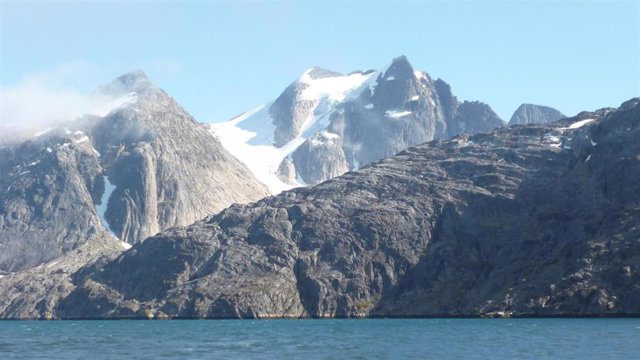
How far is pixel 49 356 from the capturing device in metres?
136

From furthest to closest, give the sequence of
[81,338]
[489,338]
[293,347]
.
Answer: [81,338] < [489,338] < [293,347]

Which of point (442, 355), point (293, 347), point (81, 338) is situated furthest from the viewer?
point (81, 338)

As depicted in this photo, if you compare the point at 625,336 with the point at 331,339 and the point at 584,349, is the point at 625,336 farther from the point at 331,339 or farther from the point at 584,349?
the point at 331,339

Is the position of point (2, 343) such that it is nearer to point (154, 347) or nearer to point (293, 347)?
point (154, 347)

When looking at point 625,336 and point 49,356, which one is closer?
point 49,356

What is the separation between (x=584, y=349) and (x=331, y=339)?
50361 millimetres

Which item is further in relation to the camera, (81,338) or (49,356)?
(81,338)

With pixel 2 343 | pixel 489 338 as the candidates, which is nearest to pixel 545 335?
pixel 489 338

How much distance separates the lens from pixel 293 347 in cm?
15162

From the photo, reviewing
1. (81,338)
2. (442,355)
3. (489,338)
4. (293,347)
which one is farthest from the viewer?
(81,338)

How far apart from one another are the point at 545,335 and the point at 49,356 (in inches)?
3394

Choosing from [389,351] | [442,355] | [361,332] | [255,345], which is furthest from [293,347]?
[361,332]

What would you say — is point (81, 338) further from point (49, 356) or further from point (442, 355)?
point (442, 355)

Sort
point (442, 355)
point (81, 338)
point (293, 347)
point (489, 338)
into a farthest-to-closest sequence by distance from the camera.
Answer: point (81, 338), point (489, 338), point (293, 347), point (442, 355)
